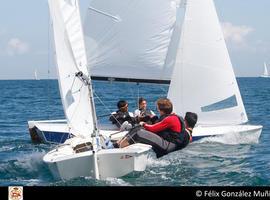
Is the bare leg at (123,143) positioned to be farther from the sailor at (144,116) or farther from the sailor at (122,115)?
the sailor at (122,115)

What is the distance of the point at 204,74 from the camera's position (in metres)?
13.3

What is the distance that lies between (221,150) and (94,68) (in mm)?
3827

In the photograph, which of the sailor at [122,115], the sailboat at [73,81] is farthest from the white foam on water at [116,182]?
the sailor at [122,115]

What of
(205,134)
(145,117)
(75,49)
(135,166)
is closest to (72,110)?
(75,49)

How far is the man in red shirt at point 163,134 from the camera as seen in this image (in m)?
8.47

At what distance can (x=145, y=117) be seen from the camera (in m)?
12.2

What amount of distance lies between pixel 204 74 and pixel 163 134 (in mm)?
5008

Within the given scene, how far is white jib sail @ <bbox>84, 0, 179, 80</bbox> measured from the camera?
1331cm

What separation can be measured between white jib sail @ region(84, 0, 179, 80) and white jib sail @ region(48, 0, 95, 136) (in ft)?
12.8

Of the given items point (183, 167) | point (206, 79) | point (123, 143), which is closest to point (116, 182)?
point (123, 143)

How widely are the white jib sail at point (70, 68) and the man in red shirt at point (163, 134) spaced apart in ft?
3.09
